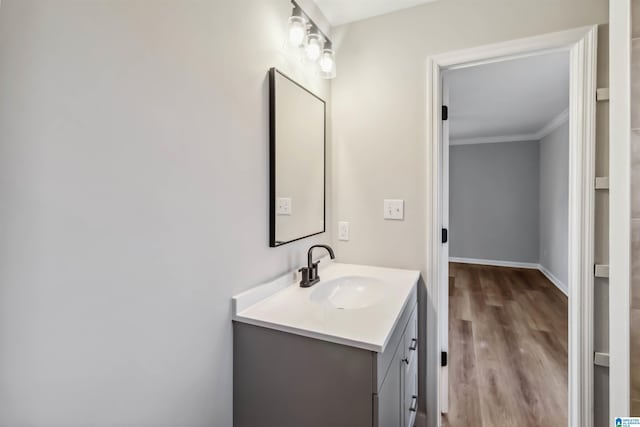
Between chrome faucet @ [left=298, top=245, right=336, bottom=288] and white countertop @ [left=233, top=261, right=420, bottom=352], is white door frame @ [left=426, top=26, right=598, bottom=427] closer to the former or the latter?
white countertop @ [left=233, top=261, right=420, bottom=352]

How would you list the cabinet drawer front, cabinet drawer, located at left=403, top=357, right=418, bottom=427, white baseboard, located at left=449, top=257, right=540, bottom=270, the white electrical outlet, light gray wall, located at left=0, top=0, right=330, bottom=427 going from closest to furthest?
light gray wall, located at left=0, top=0, right=330, bottom=427 → the cabinet drawer front → cabinet drawer, located at left=403, top=357, right=418, bottom=427 → the white electrical outlet → white baseboard, located at left=449, top=257, right=540, bottom=270

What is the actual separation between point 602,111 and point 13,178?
2.12 m

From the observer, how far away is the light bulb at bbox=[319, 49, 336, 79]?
166cm

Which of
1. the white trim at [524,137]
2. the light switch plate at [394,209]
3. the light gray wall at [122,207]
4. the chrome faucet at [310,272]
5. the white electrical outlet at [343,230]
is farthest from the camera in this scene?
the white trim at [524,137]

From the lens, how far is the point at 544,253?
5.13 m

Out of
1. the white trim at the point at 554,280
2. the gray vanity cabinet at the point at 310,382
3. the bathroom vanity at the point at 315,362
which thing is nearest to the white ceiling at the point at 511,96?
the bathroom vanity at the point at 315,362

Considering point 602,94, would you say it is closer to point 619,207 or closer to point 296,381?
point 619,207

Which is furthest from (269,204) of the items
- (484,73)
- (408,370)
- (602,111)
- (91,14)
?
(484,73)

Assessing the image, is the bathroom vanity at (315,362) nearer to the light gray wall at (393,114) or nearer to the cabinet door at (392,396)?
the cabinet door at (392,396)

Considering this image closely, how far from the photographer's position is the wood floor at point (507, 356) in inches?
73.1

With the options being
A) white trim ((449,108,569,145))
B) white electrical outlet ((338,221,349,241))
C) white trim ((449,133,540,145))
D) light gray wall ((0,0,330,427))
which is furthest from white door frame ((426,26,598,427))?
white trim ((449,133,540,145))

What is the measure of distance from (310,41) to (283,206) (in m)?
0.86

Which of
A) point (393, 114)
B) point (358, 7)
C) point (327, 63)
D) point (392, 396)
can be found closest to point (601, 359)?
point (392, 396)

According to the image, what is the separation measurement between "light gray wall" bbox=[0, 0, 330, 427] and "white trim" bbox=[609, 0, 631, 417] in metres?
1.51
